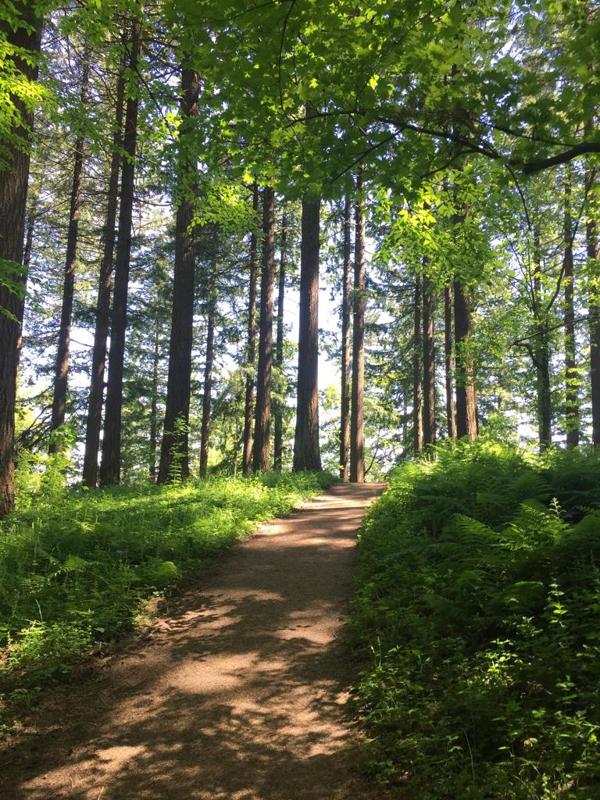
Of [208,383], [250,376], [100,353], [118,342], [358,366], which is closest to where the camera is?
[118,342]

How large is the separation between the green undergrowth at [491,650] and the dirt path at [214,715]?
1.15 ft

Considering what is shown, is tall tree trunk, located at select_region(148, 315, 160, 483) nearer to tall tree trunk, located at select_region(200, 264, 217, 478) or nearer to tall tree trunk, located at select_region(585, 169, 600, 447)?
tall tree trunk, located at select_region(200, 264, 217, 478)

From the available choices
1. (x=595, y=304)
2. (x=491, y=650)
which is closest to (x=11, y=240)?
(x=491, y=650)

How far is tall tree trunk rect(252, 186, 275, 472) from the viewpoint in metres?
17.4

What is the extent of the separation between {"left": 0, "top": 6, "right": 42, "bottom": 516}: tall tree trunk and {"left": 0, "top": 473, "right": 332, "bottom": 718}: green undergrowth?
1.03 m

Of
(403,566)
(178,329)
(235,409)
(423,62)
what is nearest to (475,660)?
(403,566)

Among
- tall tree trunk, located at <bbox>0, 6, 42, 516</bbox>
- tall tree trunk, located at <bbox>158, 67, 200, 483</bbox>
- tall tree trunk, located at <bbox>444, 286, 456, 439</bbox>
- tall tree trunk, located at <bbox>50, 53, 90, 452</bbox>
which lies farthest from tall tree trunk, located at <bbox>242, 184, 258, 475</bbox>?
tall tree trunk, located at <bbox>0, 6, 42, 516</bbox>

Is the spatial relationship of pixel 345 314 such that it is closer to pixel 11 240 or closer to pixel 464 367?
pixel 464 367

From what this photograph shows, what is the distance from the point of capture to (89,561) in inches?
249

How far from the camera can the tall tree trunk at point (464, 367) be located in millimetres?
13312

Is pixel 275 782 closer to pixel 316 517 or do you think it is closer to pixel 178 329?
pixel 316 517

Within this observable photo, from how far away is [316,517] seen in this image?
35.3 feet

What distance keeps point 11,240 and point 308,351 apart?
33.9ft

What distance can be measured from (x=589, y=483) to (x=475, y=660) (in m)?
3.44
